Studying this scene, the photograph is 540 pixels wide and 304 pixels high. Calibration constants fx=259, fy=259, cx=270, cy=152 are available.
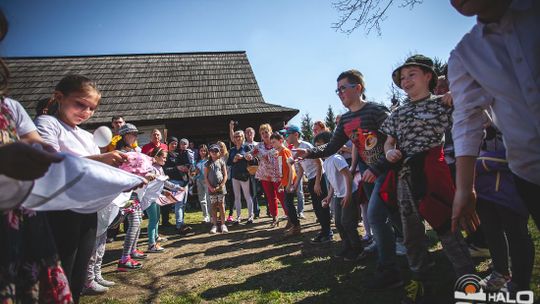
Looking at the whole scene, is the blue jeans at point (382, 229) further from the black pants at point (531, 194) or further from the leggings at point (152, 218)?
the leggings at point (152, 218)

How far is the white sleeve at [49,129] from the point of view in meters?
1.74

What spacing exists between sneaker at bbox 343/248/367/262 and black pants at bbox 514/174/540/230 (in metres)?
2.18

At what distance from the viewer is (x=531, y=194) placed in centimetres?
123

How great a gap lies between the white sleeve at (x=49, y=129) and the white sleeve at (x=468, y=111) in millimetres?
2421

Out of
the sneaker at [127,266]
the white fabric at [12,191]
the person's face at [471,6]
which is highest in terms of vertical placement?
the person's face at [471,6]

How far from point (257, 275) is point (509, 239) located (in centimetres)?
240

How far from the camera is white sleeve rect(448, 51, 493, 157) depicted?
1238 mm

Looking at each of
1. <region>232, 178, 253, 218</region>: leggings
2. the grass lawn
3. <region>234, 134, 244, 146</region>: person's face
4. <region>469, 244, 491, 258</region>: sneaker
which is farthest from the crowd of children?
<region>234, 134, 244, 146</region>: person's face

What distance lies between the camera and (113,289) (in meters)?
3.04

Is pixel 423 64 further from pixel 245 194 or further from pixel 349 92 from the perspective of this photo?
pixel 245 194

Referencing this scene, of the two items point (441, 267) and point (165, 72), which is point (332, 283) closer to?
point (441, 267)

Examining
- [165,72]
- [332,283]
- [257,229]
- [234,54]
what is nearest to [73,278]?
[332,283]

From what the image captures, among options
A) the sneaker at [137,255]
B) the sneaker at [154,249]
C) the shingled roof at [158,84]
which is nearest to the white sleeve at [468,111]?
the sneaker at [137,255]

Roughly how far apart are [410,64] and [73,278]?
3.00 meters
